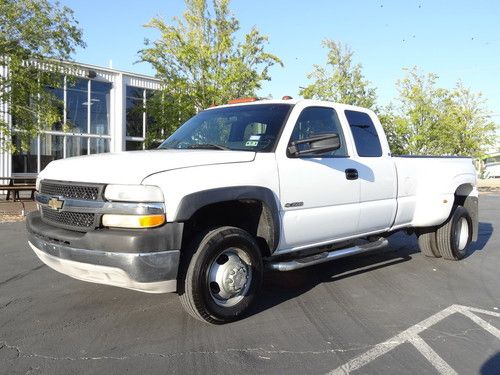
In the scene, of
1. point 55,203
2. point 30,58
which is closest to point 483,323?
point 55,203

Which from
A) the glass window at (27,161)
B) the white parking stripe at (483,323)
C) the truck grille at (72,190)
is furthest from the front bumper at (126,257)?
the glass window at (27,161)

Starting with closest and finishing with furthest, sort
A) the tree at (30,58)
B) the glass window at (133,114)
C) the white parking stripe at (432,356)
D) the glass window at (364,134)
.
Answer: the white parking stripe at (432,356) → the glass window at (364,134) → the tree at (30,58) → the glass window at (133,114)

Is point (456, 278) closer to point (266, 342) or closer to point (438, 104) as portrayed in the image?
point (266, 342)

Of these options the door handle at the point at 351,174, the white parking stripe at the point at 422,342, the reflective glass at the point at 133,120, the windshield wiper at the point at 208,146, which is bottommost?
the white parking stripe at the point at 422,342

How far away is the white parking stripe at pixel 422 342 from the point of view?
3.38 metres

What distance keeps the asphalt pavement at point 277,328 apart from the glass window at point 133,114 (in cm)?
1820

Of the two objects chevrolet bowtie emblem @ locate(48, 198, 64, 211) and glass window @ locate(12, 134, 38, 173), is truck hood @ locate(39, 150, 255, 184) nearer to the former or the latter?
chevrolet bowtie emblem @ locate(48, 198, 64, 211)

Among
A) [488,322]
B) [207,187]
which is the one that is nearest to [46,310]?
[207,187]

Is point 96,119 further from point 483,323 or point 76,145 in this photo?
point 483,323

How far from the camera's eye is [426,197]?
20.7ft

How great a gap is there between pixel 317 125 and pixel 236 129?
34.7 inches

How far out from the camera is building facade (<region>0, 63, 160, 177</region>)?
20.5 metres

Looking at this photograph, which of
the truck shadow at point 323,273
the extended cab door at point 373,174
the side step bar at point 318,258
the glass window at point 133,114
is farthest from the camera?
the glass window at point 133,114

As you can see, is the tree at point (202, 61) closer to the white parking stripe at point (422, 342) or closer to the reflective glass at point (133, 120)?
the reflective glass at point (133, 120)
